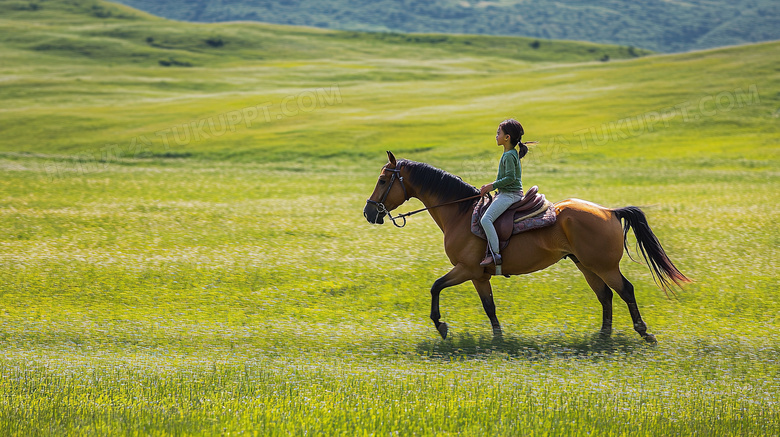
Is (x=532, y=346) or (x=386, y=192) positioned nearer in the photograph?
(x=532, y=346)

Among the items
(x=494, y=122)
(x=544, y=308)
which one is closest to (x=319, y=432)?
(x=544, y=308)

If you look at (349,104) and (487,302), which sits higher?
(349,104)

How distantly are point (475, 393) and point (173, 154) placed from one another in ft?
122

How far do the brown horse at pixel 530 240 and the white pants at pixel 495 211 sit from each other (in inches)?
15.0

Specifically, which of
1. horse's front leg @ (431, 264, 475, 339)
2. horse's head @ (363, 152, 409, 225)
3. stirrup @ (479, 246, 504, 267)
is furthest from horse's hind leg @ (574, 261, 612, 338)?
horse's head @ (363, 152, 409, 225)

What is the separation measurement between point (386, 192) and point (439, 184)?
104 cm

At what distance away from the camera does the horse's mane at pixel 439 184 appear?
12773 mm

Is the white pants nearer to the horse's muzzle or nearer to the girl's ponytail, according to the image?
the girl's ponytail

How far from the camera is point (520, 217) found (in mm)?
12188

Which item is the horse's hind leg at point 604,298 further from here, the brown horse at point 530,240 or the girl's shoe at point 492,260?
the girl's shoe at point 492,260

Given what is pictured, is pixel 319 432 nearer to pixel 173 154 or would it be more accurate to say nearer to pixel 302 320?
pixel 302 320

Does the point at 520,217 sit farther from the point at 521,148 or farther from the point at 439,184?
the point at 439,184

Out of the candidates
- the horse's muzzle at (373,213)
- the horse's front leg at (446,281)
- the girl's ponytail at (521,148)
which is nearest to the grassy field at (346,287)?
the horse's front leg at (446,281)

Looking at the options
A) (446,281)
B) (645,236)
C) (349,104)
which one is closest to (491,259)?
(446,281)
